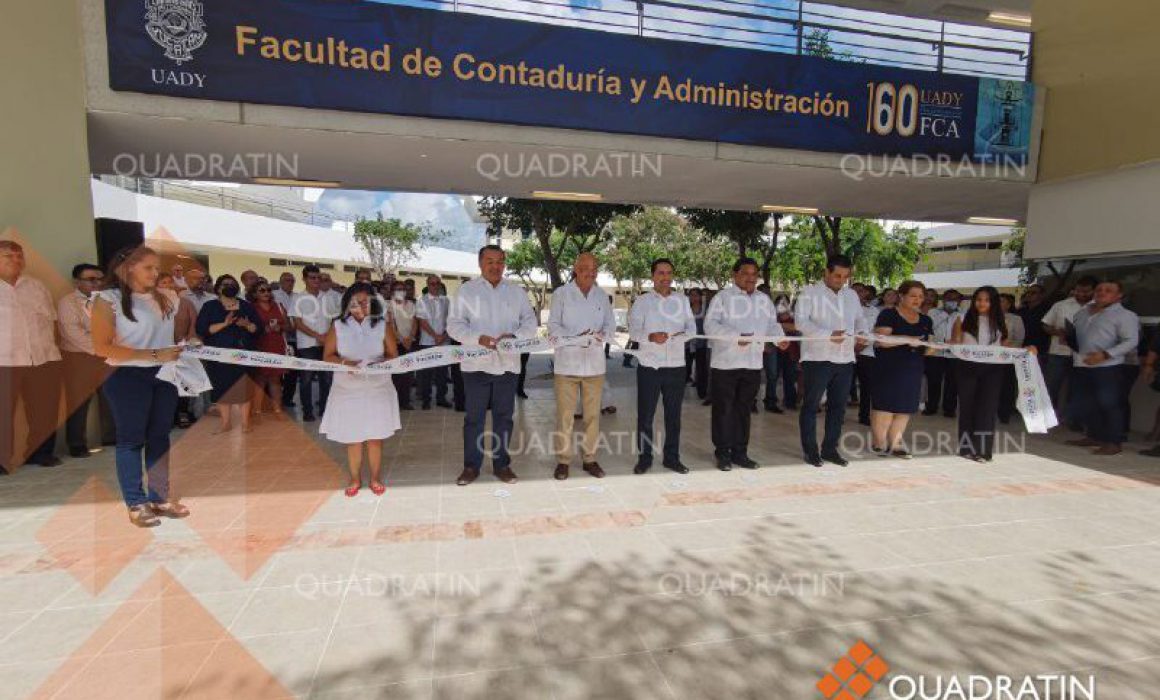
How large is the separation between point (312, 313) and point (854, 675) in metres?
6.75

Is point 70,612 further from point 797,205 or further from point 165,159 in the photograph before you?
point 797,205

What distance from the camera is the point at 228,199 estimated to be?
1132 inches

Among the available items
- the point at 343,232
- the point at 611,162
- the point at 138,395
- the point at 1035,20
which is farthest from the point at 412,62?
the point at 343,232

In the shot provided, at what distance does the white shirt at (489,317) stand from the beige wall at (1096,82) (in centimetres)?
765

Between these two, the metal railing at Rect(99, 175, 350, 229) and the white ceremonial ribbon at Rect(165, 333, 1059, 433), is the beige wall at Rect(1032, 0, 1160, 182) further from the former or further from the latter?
the metal railing at Rect(99, 175, 350, 229)

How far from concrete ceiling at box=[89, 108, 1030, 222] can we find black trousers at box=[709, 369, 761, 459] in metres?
3.13

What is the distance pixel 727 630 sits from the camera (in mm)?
2760

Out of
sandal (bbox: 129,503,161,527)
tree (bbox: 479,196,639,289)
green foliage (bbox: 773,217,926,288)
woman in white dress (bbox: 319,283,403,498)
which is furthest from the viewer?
green foliage (bbox: 773,217,926,288)

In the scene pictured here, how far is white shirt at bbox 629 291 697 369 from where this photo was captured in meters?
5.05

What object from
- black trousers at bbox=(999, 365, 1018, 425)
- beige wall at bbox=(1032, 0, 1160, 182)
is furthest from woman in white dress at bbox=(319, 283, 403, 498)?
beige wall at bbox=(1032, 0, 1160, 182)

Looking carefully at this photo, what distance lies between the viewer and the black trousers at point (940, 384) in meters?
8.01

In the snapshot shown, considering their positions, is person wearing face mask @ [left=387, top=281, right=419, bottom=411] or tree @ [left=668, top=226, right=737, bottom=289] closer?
person wearing face mask @ [left=387, top=281, right=419, bottom=411]

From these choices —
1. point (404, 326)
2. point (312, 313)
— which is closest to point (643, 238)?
point (404, 326)

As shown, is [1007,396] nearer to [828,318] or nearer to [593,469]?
[828,318]
